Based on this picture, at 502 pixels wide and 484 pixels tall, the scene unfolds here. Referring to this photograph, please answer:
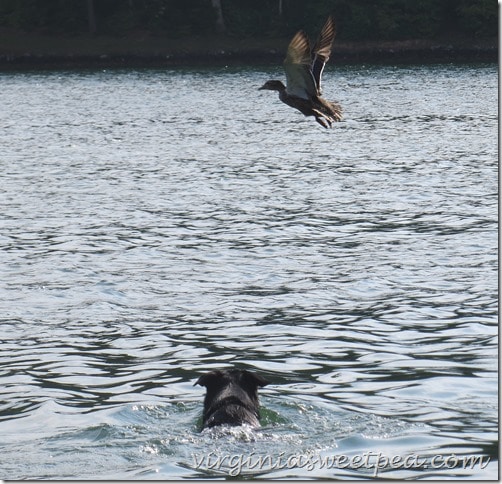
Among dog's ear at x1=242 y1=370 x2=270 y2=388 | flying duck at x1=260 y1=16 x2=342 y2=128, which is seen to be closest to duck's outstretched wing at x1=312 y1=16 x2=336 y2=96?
flying duck at x1=260 y1=16 x2=342 y2=128

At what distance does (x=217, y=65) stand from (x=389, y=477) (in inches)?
2985

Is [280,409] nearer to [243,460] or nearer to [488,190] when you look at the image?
[243,460]

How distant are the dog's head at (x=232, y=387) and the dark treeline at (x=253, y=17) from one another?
3051 inches

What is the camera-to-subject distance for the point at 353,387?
13625 mm

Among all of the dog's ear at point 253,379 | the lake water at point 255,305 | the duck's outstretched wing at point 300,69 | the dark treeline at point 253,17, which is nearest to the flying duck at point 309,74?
the duck's outstretched wing at point 300,69

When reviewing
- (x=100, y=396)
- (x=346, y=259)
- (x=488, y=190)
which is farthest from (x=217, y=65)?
(x=100, y=396)

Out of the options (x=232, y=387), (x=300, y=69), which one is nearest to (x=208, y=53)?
(x=300, y=69)

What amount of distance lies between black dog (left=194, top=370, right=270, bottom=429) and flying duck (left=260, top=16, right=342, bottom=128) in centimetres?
528

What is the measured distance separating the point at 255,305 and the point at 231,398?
20.1 feet

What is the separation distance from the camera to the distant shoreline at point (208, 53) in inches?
3339

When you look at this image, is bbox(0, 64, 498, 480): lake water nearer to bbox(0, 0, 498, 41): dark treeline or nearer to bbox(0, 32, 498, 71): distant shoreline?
bbox(0, 32, 498, 71): distant shoreline

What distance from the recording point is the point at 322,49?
16.6 m

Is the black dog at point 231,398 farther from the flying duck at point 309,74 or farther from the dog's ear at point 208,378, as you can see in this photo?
the flying duck at point 309,74

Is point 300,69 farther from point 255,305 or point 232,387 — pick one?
point 232,387
